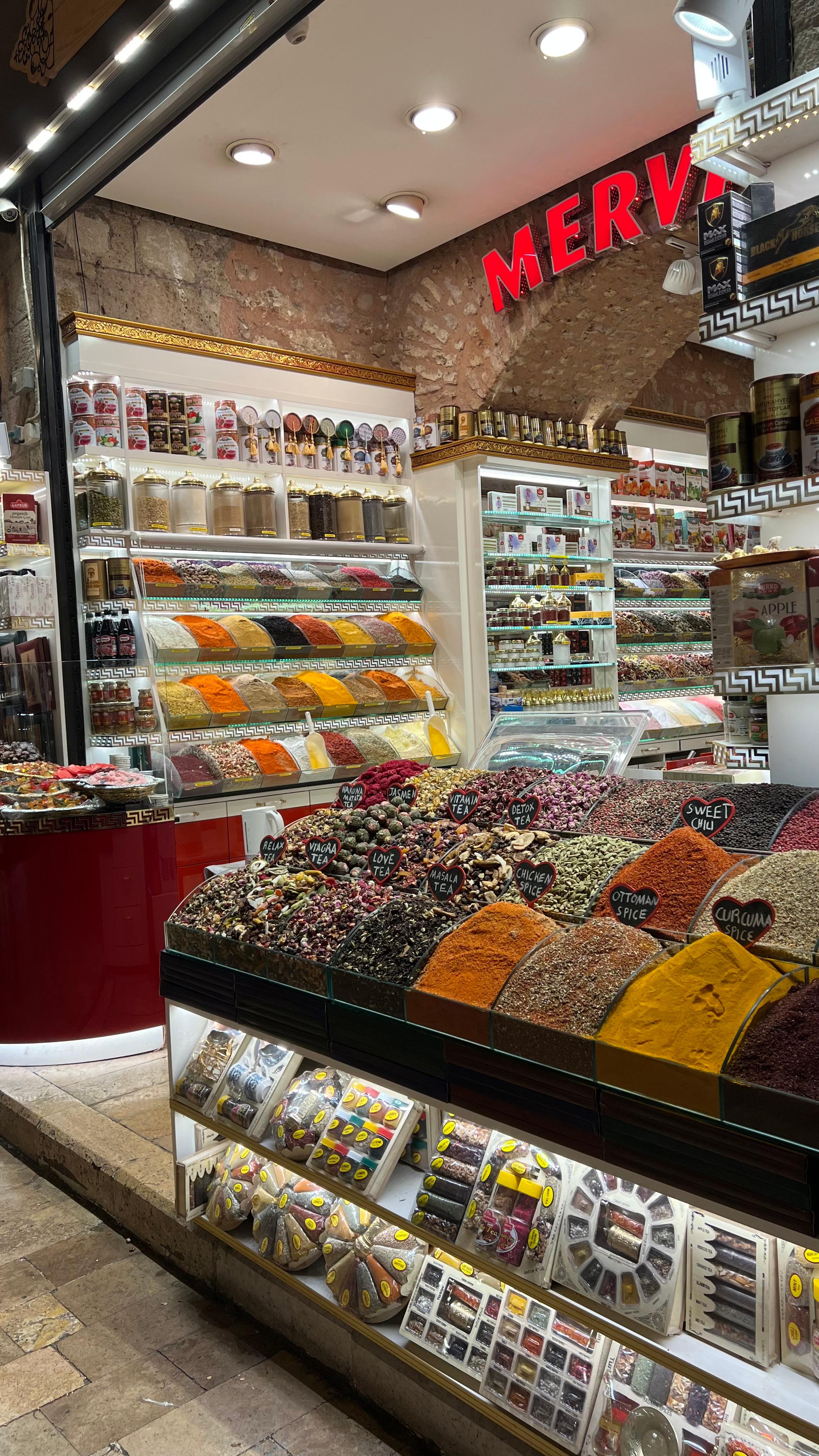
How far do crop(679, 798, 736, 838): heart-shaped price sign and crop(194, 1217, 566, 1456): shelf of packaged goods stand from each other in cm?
114

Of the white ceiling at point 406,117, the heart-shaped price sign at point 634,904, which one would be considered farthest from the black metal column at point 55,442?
the heart-shaped price sign at point 634,904

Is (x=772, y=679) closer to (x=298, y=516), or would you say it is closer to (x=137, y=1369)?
(x=137, y=1369)

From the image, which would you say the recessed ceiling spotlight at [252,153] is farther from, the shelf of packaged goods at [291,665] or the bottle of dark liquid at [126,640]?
the shelf of packaged goods at [291,665]

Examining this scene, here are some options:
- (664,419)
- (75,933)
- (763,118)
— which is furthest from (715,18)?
(664,419)

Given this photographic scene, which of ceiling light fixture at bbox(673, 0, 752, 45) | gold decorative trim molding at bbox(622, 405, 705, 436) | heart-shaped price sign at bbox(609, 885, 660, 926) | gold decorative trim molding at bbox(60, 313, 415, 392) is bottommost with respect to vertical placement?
heart-shaped price sign at bbox(609, 885, 660, 926)

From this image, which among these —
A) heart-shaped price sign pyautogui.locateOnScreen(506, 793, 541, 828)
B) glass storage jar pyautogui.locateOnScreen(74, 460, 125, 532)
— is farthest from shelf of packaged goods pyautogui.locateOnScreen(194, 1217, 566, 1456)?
glass storage jar pyautogui.locateOnScreen(74, 460, 125, 532)

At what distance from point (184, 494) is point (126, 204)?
1.66m

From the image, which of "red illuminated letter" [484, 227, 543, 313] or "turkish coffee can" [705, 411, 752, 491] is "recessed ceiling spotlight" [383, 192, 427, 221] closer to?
"red illuminated letter" [484, 227, 543, 313]

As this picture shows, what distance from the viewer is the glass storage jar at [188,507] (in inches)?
206

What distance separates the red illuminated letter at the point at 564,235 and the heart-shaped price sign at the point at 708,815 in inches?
162

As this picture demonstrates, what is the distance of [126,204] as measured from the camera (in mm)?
5449

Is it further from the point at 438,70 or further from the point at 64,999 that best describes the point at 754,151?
the point at 64,999

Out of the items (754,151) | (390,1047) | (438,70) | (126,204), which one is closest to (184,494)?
(126,204)

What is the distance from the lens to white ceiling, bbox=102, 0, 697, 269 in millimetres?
4086
